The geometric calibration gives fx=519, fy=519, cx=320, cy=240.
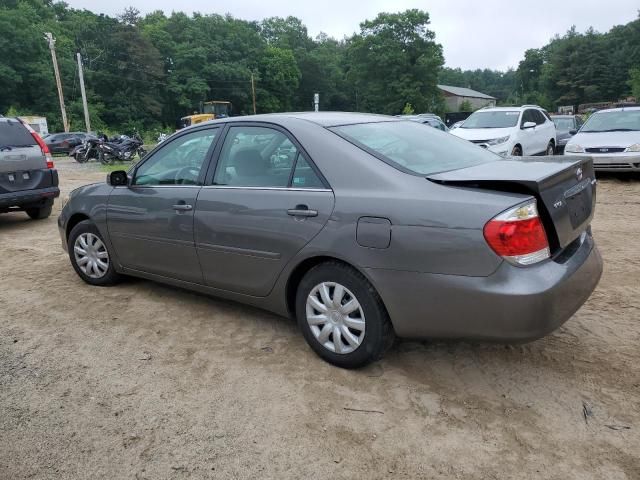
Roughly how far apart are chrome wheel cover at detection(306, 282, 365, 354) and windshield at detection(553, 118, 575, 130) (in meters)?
16.8

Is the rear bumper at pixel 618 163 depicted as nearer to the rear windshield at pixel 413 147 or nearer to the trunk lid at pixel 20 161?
the rear windshield at pixel 413 147

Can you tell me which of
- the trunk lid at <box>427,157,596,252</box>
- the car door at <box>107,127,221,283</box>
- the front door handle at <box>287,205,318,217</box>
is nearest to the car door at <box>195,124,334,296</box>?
the front door handle at <box>287,205,318,217</box>

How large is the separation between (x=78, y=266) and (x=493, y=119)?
10153 mm

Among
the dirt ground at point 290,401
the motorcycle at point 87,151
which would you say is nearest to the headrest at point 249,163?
the dirt ground at point 290,401

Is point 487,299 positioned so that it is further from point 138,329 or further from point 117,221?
point 117,221

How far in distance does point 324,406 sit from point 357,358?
0.39 m

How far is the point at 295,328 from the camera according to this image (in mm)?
3871

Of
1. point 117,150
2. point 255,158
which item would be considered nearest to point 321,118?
point 255,158

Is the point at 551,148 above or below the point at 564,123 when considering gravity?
below

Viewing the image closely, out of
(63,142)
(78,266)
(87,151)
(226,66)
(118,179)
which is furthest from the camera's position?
(226,66)

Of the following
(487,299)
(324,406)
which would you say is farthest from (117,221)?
(487,299)

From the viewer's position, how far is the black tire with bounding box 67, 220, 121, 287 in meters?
4.72

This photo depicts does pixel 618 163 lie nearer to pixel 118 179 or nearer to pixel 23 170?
pixel 118 179

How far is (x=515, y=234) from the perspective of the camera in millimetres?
2535
